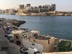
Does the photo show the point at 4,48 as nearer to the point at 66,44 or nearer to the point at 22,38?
the point at 22,38

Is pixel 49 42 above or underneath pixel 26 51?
underneath

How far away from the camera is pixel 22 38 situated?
412 inches

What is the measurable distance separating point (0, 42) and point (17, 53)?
2.52 ft

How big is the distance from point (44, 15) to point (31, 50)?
122 m

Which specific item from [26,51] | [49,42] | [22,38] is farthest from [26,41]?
[26,51]

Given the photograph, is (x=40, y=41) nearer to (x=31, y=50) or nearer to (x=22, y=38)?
(x=22, y=38)

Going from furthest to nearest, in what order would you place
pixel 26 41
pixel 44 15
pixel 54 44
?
pixel 44 15 < pixel 54 44 < pixel 26 41

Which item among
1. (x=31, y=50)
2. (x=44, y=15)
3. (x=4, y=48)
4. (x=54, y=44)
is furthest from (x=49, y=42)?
(x=44, y=15)

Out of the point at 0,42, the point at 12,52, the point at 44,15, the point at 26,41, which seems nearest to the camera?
the point at 0,42

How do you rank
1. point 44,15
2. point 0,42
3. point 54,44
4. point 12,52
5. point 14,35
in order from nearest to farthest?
point 0,42 < point 12,52 < point 14,35 < point 54,44 < point 44,15

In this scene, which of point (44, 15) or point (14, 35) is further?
point (44, 15)

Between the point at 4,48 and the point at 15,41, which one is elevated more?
the point at 4,48

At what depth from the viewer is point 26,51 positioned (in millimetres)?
7629

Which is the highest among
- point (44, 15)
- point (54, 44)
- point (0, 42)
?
point (0, 42)
